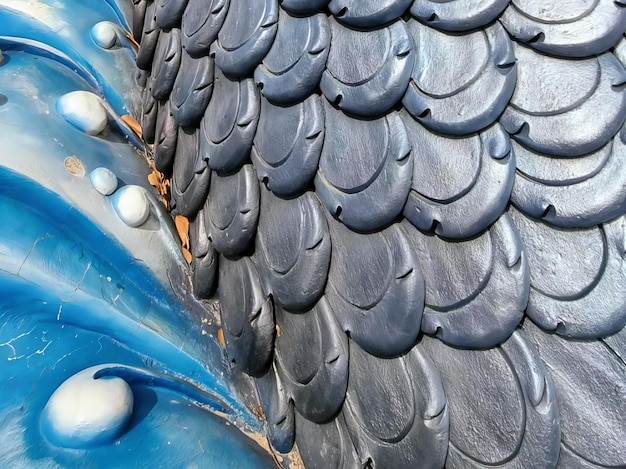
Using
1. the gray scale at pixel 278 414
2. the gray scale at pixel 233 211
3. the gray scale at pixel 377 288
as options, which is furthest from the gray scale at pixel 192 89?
the gray scale at pixel 278 414

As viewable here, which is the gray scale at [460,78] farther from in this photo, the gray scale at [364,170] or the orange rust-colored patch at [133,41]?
the orange rust-colored patch at [133,41]

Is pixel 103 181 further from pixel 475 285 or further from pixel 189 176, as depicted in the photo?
pixel 475 285

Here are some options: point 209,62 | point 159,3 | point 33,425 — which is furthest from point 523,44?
point 33,425

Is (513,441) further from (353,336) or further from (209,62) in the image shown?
(209,62)

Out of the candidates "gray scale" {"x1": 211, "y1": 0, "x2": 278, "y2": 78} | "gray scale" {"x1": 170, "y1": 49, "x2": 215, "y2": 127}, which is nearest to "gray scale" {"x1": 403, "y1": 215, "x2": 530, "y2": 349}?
"gray scale" {"x1": 211, "y1": 0, "x2": 278, "y2": 78}

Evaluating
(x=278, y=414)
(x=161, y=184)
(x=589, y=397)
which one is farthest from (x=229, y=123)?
(x=589, y=397)

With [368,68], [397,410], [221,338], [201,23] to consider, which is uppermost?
[368,68]
